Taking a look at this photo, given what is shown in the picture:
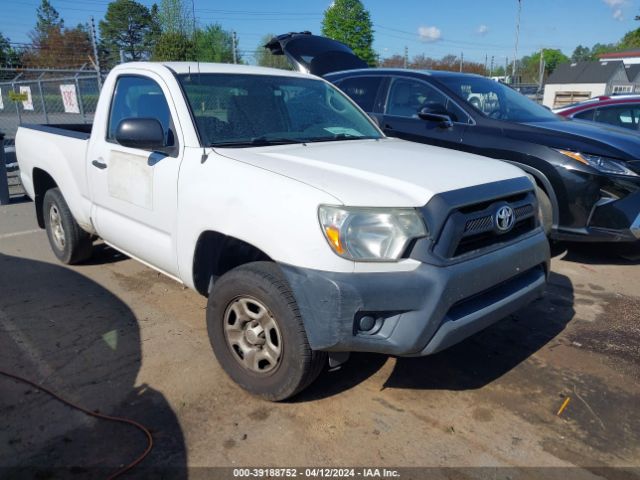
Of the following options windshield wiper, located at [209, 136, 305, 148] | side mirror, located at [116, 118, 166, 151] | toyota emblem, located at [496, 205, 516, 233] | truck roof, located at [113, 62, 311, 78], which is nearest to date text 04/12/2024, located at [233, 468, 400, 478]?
toyota emblem, located at [496, 205, 516, 233]

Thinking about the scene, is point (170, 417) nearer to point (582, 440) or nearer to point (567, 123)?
point (582, 440)

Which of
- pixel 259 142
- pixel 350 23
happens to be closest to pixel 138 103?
pixel 259 142

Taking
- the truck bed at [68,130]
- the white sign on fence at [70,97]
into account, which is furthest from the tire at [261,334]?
the white sign on fence at [70,97]

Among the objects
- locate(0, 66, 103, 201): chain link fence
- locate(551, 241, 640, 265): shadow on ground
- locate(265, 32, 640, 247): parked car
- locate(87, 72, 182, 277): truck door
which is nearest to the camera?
locate(87, 72, 182, 277): truck door

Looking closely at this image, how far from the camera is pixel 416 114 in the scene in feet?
19.6

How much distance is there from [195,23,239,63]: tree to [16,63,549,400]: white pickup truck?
109 feet

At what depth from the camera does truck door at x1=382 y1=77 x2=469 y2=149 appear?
559 cm

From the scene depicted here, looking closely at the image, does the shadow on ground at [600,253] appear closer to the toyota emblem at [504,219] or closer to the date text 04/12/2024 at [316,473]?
the toyota emblem at [504,219]

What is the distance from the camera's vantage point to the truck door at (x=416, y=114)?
559 cm

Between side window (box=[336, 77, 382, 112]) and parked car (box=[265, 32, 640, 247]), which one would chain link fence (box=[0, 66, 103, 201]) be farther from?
parked car (box=[265, 32, 640, 247])

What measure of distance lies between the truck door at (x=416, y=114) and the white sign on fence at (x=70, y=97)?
7.97 m

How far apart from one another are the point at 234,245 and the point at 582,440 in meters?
2.16

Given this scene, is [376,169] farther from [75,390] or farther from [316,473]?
[75,390]

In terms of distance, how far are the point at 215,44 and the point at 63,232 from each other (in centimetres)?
4064
